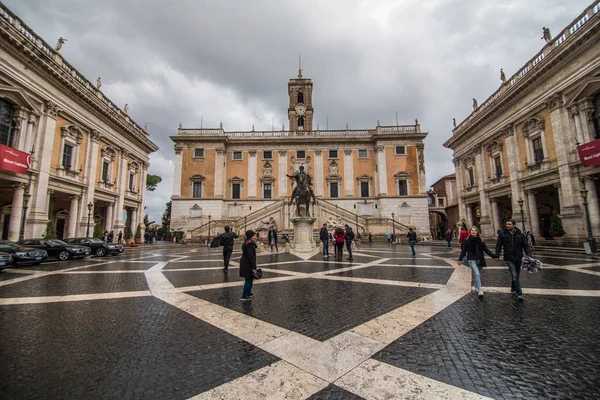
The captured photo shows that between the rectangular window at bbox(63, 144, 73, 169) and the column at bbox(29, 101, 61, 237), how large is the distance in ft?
6.51

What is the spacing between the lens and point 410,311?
4.60m

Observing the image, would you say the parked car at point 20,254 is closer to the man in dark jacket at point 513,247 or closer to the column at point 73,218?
the column at point 73,218

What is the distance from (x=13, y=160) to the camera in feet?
48.9

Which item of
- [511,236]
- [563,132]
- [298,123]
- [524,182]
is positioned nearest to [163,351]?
[511,236]

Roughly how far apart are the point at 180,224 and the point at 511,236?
3590 centimetres

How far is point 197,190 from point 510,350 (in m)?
37.5

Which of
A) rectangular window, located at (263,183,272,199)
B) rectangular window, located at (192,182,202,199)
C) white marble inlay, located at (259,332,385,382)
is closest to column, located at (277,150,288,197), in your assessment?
rectangular window, located at (263,183,272,199)

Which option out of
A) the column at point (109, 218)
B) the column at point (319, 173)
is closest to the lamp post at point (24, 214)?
the column at point (109, 218)

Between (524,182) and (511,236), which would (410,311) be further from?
(524,182)

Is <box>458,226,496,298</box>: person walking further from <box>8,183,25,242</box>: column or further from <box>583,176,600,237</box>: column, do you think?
<box>8,183,25,242</box>: column

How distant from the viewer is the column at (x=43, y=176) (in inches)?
653

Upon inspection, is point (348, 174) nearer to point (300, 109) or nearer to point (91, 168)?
point (300, 109)

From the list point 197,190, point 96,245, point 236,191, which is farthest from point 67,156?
point 236,191

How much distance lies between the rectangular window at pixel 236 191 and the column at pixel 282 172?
5686 mm
